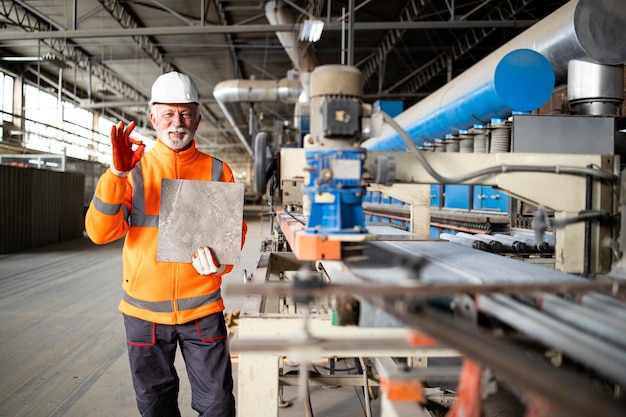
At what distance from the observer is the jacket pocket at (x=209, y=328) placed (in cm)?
155

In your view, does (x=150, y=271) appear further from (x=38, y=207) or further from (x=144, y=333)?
(x=38, y=207)

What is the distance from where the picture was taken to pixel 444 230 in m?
3.97

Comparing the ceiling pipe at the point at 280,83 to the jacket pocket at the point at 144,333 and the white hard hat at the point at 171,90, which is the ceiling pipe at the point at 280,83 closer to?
the white hard hat at the point at 171,90

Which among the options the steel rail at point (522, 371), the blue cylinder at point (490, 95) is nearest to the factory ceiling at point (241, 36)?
the blue cylinder at point (490, 95)

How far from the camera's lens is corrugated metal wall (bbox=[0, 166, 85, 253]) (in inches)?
269

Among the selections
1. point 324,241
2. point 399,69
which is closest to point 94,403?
point 324,241

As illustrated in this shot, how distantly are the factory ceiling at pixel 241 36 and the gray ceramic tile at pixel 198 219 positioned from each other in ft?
9.76

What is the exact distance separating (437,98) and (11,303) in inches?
166

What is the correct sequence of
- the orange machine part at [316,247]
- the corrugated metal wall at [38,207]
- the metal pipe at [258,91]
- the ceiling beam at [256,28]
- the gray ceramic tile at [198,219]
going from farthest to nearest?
the corrugated metal wall at [38,207]
the metal pipe at [258,91]
the ceiling beam at [256,28]
the gray ceramic tile at [198,219]
the orange machine part at [316,247]

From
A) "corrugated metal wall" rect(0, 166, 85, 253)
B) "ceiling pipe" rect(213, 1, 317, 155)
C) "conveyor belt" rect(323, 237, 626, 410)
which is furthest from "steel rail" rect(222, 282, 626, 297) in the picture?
"corrugated metal wall" rect(0, 166, 85, 253)

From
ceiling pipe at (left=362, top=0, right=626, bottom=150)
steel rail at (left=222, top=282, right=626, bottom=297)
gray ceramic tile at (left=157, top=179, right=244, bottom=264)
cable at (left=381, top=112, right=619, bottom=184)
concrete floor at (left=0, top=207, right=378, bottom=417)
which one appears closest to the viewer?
steel rail at (left=222, top=282, right=626, bottom=297)

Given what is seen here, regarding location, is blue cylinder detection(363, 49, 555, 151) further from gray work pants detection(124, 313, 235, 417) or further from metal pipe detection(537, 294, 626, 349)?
metal pipe detection(537, 294, 626, 349)

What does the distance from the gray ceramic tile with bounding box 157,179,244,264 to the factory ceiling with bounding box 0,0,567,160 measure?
297 cm

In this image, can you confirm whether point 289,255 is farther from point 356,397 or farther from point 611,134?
point 611,134
